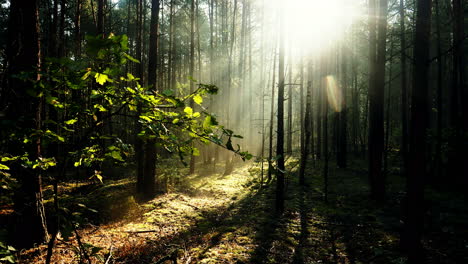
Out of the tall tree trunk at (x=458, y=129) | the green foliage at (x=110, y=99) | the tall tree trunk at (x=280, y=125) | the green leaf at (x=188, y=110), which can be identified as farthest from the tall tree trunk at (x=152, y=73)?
the tall tree trunk at (x=458, y=129)

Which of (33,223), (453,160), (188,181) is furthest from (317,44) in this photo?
(33,223)

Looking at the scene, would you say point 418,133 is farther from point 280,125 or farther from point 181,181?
point 181,181

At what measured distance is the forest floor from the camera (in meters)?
5.68

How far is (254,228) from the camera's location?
24.6ft

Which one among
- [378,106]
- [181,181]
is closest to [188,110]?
[378,106]

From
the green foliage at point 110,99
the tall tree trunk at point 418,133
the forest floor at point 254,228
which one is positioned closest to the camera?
the green foliage at point 110,99

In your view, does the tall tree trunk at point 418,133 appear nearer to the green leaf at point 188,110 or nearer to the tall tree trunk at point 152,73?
the green leaf at point 188,110

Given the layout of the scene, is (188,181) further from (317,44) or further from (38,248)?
(317,44)

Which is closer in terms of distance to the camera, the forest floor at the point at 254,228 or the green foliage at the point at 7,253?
the green foliage at the point at 7,253

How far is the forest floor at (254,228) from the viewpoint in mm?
5680

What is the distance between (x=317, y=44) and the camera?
16391 millimetres

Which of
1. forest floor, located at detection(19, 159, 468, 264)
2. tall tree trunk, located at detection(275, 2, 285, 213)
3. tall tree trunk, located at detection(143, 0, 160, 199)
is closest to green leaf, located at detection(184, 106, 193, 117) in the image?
forest floor, located at detection(19, 159, 468, 264)

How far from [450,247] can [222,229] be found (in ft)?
19.8

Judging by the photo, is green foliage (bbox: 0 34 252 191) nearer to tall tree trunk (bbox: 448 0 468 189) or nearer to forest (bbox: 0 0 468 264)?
forest (bbox: 0 0 468 264)
